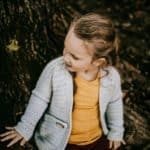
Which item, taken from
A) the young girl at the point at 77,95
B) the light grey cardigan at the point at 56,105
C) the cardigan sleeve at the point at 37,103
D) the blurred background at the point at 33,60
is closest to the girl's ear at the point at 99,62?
the young girl at the point at 77,95

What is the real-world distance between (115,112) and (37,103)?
677 millimetres

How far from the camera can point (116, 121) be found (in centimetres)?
416

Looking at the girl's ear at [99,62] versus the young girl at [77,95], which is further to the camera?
the girl's ear at [99,62]

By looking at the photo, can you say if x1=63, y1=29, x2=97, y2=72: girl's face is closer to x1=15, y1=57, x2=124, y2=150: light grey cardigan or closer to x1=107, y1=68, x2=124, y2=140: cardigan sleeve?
x1=15, y1=57, x2=124, y2=150: light grey cardigan

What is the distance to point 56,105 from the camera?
377cm

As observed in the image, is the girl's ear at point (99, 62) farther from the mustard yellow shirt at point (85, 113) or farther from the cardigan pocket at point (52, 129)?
the cardigan pocket at point (52, 129)

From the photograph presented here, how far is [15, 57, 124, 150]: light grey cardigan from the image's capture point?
3.70m

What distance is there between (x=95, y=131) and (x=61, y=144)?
0.97ft

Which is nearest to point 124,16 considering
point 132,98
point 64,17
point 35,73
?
point 132,98

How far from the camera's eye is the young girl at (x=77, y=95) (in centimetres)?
354

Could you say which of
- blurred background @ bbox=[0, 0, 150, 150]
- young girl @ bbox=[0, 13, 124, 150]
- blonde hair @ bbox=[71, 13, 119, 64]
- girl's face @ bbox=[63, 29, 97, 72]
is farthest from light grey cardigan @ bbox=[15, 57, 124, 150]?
blurred background @ bbox=[0, 0, 150, 150]

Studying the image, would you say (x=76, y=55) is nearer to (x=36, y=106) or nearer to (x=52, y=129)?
(x=36, y=106)

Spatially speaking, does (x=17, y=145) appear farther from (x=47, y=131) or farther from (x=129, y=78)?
(x=129, y=78)

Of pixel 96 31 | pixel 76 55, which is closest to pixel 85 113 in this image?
pixel 76 55
